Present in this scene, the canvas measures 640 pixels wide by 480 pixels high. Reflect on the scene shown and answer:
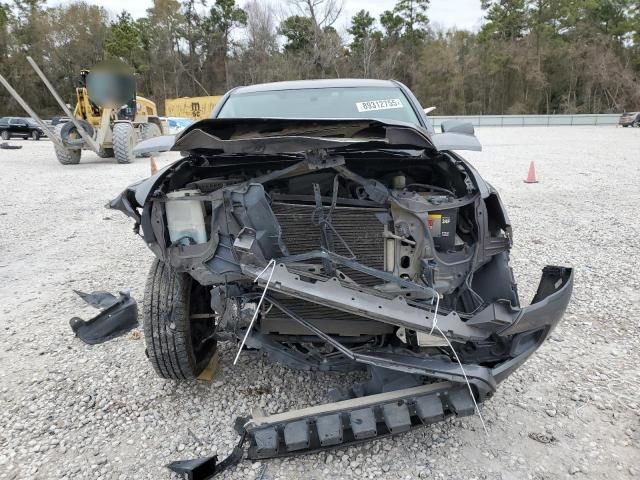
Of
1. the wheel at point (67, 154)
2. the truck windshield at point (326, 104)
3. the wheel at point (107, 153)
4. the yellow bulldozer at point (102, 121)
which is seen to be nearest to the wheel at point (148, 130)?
the yellow bulldozer at point (102, 121)

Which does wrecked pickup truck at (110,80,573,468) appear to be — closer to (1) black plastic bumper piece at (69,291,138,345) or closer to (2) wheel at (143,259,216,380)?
(2) wheel at (143,259,216,380)

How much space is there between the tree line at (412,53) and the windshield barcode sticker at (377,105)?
34045 millimetres

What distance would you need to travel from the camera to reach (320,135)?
2102mm

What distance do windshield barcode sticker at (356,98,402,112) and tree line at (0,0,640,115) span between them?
34045mm

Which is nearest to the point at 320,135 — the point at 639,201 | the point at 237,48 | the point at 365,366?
the point at 365,366

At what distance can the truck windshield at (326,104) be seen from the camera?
333cm

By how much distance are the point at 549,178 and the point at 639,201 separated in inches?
89.9

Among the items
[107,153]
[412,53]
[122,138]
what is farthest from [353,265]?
[412,53]

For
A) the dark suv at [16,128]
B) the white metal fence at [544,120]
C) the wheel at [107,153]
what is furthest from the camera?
the white metal fence at [544,120]

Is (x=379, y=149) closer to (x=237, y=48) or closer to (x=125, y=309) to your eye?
(x=125, y=309)

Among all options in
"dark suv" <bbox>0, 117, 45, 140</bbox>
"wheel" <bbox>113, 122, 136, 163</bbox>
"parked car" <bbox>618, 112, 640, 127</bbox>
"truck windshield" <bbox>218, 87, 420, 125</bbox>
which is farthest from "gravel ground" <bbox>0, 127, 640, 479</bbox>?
"parked car" <bbox>618, 112, 640, 127</bbox>

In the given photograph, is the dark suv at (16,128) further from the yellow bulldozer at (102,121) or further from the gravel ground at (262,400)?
the gravel ground at (262,400)

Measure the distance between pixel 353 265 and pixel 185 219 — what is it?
86 centimetres

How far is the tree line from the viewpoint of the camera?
3659cm
